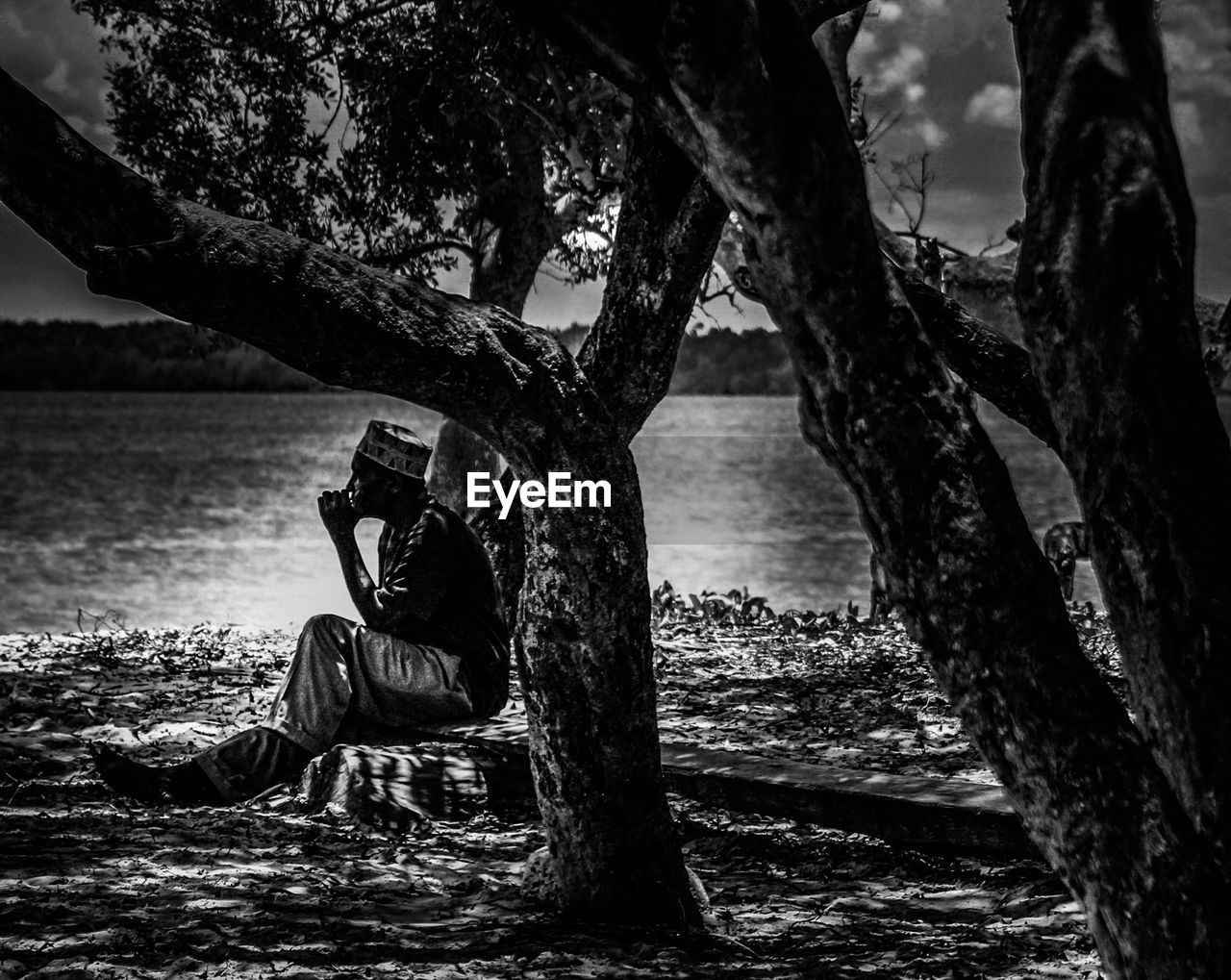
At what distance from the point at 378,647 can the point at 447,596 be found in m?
0.39

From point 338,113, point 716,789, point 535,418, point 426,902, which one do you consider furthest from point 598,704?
point 338,113

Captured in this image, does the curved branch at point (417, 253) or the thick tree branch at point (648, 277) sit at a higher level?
the curved branch at point (417, 253)

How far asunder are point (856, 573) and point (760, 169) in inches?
1119

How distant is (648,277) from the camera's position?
5.42 meters

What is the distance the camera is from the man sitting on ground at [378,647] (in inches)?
220

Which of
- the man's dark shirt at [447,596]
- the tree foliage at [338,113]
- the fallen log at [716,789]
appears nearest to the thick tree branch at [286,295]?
the man's dark shirt at [447,596]

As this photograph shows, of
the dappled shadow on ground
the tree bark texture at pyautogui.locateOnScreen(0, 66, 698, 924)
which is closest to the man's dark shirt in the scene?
the dappled shadow on ground

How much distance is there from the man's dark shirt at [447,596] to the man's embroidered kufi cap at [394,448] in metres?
0.19

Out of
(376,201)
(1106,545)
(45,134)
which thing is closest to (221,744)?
(45,134)

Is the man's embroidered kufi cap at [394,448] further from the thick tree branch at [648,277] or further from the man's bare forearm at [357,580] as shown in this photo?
the thick tree branch at [648,277]

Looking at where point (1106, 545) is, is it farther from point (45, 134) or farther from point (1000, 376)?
point (45, 134)

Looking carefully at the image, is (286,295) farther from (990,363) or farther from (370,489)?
(990,363)

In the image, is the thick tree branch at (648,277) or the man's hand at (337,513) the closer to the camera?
the thick tree branch at (648,277)

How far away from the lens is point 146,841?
495 cm
